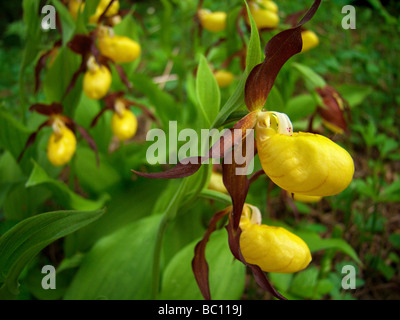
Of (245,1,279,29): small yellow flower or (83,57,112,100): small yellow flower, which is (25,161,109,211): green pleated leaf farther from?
(245,1,279,29): small yellow flower

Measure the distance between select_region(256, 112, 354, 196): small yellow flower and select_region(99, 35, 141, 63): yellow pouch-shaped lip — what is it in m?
0.99

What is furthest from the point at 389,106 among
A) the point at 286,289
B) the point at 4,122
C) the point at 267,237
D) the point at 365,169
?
the point at 4,122

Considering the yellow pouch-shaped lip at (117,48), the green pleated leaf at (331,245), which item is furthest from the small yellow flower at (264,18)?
the green pleated leaf at (331,245)

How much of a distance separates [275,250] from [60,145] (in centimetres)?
97

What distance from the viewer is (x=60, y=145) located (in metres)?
1.39

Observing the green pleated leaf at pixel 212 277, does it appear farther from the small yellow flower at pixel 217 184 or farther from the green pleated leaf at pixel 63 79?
the green pleated leaf at pixel 63 79

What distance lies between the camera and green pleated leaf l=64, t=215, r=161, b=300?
3.85ft

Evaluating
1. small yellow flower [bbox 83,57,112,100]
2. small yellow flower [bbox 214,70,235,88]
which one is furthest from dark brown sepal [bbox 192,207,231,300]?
small yellow flower [bbox 214,70,235,88]

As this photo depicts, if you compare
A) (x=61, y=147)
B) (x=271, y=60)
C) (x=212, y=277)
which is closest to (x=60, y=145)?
(x=61, y=147)

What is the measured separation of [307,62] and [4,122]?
6.43ft

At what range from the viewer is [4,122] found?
4.68 feet

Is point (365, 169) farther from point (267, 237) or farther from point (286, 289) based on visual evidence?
point (267, 237)

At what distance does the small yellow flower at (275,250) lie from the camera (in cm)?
80

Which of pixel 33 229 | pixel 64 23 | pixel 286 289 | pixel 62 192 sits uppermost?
pixel 64 23
